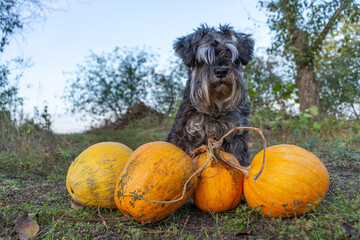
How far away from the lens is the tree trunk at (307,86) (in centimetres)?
1053

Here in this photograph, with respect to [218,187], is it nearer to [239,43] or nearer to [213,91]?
[213,91]

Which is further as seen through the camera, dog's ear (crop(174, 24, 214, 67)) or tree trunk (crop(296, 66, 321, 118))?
tree trunk (crop(296, 66, 321, 118))

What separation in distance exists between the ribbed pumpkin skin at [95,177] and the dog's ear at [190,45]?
1730 millimetres

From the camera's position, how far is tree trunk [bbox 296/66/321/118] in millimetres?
10531

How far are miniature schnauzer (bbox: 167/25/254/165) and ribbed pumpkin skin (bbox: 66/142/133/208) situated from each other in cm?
124

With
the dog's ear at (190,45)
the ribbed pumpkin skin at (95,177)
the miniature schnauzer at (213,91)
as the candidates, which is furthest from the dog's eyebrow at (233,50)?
the ribbed pumpkin skin at (95,177)

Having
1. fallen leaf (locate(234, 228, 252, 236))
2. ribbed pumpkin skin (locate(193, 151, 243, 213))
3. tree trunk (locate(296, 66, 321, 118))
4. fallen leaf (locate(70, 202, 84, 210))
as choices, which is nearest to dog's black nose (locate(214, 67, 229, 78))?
ribbed pumpkin skin (locate(193, 151, 243, 213))

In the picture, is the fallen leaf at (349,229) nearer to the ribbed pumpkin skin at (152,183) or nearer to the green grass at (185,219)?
the green grass at (185,219)

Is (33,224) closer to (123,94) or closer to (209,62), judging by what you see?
(209,62)

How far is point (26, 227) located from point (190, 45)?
2.92 meters

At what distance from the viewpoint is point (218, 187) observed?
9.09ft

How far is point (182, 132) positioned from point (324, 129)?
6.01 metres

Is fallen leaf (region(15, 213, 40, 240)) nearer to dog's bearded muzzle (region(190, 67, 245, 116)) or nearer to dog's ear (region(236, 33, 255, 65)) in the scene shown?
dog's bearded muzzle (region(190, 67, 245, 116))

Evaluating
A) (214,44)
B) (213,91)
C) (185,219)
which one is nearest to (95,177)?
(185,219)
